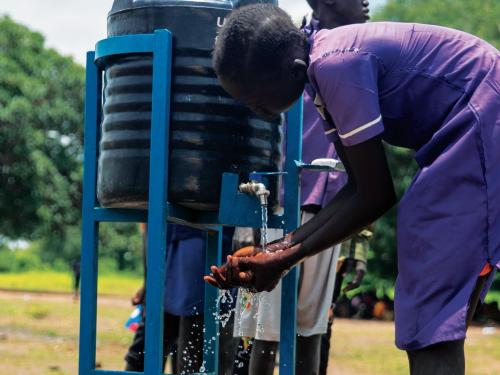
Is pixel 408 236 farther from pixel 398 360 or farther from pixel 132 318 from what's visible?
pixel 398 360

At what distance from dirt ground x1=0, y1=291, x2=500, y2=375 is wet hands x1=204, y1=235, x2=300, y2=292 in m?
4.19

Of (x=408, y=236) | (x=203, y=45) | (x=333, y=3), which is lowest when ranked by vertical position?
(x=408, y=236)

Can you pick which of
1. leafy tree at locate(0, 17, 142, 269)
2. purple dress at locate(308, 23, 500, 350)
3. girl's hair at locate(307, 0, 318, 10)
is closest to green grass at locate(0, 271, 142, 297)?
leafy tree at locate(0, 17, 142, 269)

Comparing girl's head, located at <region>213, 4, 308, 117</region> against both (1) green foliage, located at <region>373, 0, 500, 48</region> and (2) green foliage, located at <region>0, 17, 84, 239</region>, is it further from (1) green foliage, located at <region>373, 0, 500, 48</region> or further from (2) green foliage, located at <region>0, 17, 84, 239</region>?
(2) green foliage, located at <region>0, 17, 84, 239</region>

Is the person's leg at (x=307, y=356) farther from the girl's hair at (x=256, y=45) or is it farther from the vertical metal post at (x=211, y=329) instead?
the girl's hair at (x=256, y=45)

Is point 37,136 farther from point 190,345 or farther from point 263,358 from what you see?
point 263,358

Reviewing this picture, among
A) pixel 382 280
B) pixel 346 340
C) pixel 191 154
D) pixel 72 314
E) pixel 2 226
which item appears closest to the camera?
pixel 191 154

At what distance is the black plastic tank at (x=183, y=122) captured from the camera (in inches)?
136

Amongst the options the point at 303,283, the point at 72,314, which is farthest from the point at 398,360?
the point at 72,314

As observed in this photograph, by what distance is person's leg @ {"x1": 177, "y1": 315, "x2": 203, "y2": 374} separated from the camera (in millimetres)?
4527

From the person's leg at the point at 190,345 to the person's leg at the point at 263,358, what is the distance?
30 cm

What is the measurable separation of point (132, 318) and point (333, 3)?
274 centimetres

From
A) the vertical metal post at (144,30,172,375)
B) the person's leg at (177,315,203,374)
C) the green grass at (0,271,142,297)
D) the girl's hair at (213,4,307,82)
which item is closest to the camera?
the girl's hair at (213,4,307,82)

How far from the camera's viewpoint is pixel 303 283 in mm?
4426
